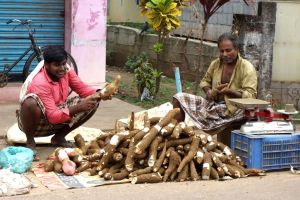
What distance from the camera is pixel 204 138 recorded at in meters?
6.11

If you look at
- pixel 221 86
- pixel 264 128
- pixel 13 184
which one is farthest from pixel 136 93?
pixel 13 184

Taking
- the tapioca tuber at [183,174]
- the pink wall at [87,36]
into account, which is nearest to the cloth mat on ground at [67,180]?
the tapioca tuber at [183,174]

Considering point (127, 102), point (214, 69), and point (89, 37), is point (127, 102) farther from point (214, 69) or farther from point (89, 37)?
point (214, 69)

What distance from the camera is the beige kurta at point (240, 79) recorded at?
6.53m

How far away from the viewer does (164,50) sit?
13609 millimetres

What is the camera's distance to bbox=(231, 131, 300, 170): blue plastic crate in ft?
19.7

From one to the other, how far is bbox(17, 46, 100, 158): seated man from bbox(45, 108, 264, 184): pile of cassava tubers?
1.47 ft

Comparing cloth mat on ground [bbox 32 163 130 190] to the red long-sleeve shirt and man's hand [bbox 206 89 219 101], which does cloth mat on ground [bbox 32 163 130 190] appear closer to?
the red long-sleeve shirt

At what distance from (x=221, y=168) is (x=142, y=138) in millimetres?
806

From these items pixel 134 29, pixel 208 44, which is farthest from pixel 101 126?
pixel 134 29

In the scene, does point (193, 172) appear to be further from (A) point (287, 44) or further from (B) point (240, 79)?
(A) point (287, 44)

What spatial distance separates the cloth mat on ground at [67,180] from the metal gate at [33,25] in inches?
171

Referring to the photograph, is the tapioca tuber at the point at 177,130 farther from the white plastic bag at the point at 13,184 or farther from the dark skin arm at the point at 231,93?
the white plastic bag at the point at 13,184

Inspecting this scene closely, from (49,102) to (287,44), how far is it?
16.4 ft
